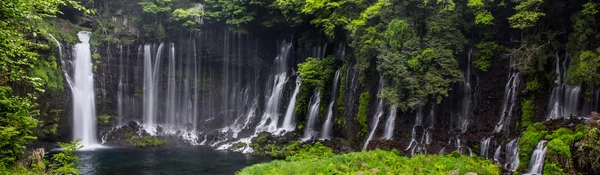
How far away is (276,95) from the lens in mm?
31531

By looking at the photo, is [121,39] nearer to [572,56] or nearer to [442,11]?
[442,11]

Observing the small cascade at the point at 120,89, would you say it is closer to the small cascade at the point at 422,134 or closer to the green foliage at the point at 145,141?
the green foliage at the point at 145,141

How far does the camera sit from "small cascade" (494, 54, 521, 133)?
60.0ft

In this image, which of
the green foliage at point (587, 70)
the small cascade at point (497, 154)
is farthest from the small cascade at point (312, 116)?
the green foliage at point (587, 70)

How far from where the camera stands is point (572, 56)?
16.7 metres

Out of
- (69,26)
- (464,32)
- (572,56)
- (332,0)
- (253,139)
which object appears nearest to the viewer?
(572,56)

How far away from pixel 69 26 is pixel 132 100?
6.92 meters

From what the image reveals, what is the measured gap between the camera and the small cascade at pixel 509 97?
18297 mm

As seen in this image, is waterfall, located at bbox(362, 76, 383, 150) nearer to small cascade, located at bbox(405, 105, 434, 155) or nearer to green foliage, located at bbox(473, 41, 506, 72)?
small cascade, located at bbox(405, 105, 434, 155)

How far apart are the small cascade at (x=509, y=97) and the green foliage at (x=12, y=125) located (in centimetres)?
1771

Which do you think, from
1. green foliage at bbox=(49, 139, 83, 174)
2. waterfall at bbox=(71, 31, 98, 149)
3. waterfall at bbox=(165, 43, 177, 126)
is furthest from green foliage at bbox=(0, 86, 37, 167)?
waterfall at bbox=(165, 43, 177, 126)

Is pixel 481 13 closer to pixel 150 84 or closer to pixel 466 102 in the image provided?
pixel 466 102

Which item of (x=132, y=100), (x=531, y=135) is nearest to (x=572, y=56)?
(x=531, y=135)

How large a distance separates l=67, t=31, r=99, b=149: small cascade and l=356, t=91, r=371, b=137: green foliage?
18.2 m
